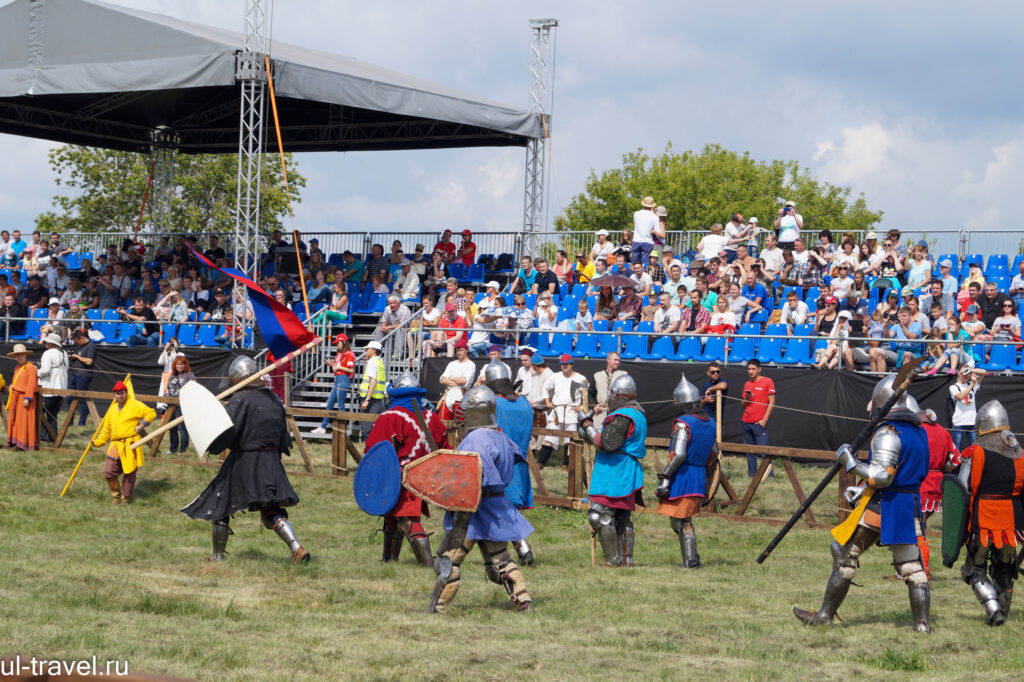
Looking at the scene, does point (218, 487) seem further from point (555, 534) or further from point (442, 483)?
point (555, 534)

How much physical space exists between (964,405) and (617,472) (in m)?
5.98

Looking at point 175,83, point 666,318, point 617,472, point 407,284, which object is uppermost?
point 175,83

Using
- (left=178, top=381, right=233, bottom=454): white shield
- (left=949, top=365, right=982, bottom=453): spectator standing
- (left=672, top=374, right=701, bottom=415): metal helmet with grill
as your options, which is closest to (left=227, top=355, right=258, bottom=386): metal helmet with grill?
(left=178, top=381, right=233, bottom=454): white shield

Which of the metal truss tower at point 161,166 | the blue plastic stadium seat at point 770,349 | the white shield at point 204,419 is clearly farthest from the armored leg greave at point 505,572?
the metal truss tower at point 161,166

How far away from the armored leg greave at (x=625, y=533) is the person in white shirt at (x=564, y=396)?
17.3 ft

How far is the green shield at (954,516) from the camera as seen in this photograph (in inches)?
322

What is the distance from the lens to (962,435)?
1402cm

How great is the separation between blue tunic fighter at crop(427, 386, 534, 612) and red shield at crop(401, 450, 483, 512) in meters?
0.12

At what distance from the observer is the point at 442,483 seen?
7469 mm

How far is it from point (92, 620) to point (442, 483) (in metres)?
2.21

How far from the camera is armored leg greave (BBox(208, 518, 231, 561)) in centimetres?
941

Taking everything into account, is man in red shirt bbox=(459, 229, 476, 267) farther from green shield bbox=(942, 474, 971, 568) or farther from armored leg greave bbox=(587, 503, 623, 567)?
green shield bbox=(942, 474, 971, 568)

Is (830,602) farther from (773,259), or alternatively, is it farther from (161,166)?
(161,166)

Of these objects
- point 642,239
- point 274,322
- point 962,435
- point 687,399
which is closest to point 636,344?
point 642,239
